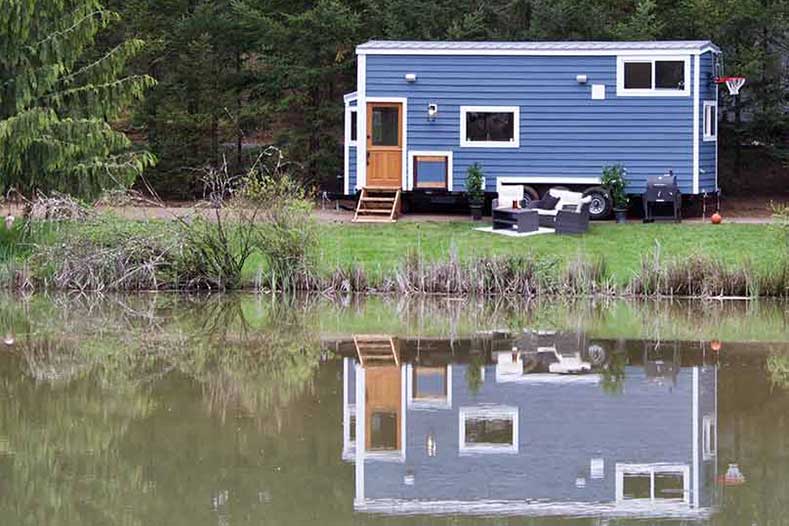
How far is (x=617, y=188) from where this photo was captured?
26609mm

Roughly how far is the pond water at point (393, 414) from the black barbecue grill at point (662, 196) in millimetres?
7908

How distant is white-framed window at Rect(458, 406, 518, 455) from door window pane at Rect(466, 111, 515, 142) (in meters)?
15.3

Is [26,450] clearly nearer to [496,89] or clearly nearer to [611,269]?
[611,269]

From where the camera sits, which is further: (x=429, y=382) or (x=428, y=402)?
(x=429, y=382)

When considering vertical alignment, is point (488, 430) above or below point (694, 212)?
below

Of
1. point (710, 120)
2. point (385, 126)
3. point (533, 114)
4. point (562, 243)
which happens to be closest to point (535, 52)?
point (533, 114)

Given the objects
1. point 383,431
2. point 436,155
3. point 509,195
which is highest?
point 436,155

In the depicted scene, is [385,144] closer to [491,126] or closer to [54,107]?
[491,126]

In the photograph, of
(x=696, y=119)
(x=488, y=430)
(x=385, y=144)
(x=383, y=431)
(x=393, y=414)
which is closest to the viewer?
(x=488, y=430)

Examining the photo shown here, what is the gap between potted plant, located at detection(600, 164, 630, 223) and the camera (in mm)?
26433

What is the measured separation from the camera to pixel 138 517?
29.3 feet

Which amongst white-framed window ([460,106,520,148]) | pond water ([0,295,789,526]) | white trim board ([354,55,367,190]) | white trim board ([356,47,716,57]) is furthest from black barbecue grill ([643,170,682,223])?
pond water ([0,295,789,526])

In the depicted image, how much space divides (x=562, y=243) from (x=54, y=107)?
8.13 m

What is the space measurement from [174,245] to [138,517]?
10751 mm
